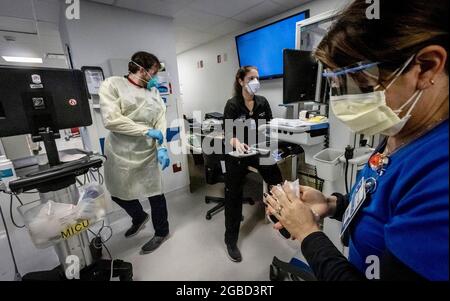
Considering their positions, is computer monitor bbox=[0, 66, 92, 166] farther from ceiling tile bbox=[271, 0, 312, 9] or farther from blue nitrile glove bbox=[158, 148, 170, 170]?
ceiling tile bbox=[271, 0, 312, 9]

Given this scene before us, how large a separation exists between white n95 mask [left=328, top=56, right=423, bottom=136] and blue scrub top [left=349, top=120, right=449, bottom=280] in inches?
2.7

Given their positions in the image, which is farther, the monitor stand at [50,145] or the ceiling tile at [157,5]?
the ceiling tile at [157,5]

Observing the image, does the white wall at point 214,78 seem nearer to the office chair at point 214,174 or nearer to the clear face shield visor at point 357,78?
the office chair at point 214,174

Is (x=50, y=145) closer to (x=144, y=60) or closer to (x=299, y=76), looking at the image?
(x=144, y=60)

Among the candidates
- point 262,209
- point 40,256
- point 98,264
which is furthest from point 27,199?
point 262,209

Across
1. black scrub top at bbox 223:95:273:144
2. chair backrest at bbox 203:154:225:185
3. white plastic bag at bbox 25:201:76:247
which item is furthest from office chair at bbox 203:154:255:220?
white plastic bag at bbox 25:201:76:247

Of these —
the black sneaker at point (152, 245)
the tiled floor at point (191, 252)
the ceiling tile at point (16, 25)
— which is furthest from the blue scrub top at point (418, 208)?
the ceiling tile at point (16, 25)

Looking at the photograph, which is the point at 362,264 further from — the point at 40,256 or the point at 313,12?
the point at 313,12

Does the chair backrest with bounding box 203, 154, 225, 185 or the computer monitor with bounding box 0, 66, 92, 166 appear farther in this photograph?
the chair backrest with bounding box 203, 154, 225, 185

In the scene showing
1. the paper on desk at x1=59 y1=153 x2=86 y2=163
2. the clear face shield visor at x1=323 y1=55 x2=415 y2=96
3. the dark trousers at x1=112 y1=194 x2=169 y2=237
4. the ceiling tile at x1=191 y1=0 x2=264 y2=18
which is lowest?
the dark trousers at x1=112 y1=194 x2=169 y2=237

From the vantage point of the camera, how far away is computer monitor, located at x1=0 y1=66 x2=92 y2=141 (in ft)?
3.36

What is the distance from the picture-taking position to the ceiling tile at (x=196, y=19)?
2500mm

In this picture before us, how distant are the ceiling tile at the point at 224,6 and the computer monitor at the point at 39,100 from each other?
1.69m
